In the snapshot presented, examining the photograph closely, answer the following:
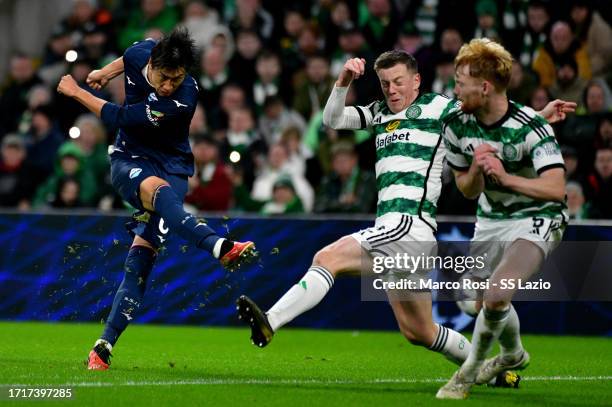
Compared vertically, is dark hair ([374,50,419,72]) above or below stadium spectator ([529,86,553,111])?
above

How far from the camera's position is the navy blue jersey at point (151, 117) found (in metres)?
8.43

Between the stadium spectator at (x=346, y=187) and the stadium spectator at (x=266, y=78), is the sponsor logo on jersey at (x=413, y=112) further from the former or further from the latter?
the stadium spectator at (x=266, y=78)

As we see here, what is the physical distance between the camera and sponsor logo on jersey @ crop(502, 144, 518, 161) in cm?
715

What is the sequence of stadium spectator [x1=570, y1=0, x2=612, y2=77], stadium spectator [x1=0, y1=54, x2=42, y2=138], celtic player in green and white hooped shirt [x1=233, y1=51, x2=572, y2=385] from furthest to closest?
1. stadium spectator [x1=0, y1=54, x2=42, y2=138]
2. stadium spectator [x1=570, y1=0, x2=612, y2=77]
3. celtic player in green and white hooped shirt [x1=233, y1=51, x2=572, y2=385]

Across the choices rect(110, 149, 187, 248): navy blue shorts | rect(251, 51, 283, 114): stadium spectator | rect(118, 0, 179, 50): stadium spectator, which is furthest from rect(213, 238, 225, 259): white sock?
rect(118, 0, 179, 50): stadium spectator

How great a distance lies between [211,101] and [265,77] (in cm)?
79

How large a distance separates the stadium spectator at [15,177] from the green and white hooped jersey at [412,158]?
351 inches

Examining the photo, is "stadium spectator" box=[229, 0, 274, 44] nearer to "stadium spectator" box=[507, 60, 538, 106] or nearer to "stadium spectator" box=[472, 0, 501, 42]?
"stadium spectator" box=[472, 0, 501, 42]

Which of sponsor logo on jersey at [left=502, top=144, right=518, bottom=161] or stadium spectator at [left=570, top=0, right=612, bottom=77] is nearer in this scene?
sponsor logo on jersey at [left=502, top=144, right=518, bottom=161]

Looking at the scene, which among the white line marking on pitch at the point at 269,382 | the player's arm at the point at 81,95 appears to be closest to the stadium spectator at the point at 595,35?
the white line marking on pitch at the point at 269,382

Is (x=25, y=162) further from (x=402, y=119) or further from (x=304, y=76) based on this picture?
(x=402, y=119)

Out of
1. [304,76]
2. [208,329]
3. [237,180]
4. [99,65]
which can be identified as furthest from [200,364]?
[99,65]

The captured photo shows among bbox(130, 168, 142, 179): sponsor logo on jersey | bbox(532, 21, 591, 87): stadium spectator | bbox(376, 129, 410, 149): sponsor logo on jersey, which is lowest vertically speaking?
bbox(130, 168, 142, 179): sponsor logo on jersey

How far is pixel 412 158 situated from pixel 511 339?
4.13 ft
